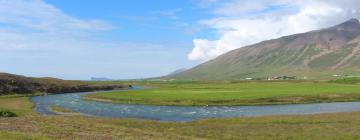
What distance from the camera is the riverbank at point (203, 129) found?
145 ft

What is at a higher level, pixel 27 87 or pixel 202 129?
pixel 27 87

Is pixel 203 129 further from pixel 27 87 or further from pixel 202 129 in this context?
pixel 27 87

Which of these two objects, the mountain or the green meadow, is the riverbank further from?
the mountain

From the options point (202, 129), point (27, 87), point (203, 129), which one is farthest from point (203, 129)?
point (27, 87)

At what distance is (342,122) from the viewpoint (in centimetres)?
6025

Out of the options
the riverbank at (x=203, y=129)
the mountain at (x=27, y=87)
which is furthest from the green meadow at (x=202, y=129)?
the mountain at (x=27, y=87)

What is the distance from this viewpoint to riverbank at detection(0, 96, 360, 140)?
44.2 meters

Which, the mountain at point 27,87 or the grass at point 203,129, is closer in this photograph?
the grass at point 203,129

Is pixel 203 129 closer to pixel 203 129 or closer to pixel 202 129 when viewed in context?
pixel 203 129

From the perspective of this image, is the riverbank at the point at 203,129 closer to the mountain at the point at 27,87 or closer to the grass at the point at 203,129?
the grass at the point at 203,129

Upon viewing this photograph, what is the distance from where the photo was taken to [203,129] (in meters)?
55.8

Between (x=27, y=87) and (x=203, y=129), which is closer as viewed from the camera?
(x=203, y=129)

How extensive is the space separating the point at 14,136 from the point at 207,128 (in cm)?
2564

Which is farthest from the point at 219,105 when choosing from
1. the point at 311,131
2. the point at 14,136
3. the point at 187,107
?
the point at 14,136
